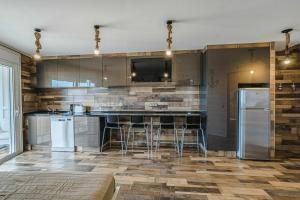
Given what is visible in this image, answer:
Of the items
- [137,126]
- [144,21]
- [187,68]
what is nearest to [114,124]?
[137,126]

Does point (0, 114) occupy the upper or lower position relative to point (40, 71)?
lower

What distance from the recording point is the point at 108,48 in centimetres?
407

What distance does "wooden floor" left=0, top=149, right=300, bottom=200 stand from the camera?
246 cm

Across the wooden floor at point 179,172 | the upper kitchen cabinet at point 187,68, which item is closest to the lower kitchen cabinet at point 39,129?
the wooden floor at point 179,172

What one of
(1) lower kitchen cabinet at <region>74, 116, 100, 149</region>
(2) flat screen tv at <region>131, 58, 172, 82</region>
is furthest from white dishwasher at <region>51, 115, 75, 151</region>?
(2) flat screen tv at <region>131, 58, 172, 82</region>

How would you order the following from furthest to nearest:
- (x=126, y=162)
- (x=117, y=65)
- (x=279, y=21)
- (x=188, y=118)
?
(x=117, y=65) < (x=188, y=118) < (x=126, y=162) < (x=279, y=21)

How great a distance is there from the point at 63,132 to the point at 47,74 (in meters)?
1.58

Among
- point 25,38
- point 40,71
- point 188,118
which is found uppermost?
point 25,38

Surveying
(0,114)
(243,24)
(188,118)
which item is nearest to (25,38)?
(0,114)

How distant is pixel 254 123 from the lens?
3670 mm

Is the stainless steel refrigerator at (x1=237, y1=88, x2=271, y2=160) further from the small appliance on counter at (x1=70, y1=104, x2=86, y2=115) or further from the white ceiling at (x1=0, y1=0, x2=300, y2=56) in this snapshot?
the small appliance on counter at (x1=70, y1=104, x2=86, y2=115)

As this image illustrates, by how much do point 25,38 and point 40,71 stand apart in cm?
156

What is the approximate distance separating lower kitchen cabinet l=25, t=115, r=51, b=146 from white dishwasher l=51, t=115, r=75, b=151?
0.59ft

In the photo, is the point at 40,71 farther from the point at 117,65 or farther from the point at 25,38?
the point at 117,65
